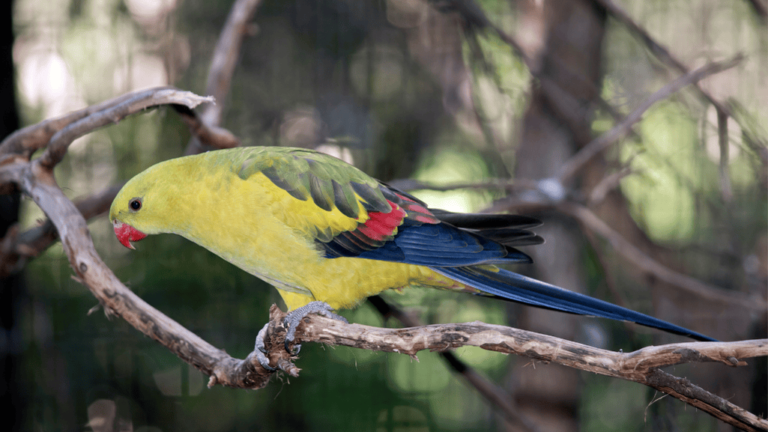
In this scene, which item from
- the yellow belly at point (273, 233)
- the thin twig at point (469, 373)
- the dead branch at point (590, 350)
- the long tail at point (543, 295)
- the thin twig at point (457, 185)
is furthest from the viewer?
the thin twig at point (457, 185)

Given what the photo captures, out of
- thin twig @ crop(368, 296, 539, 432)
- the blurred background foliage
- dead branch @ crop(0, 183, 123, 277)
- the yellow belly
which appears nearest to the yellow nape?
the yellow belly

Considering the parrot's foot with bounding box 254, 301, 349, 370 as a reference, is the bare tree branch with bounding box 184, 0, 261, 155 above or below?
above

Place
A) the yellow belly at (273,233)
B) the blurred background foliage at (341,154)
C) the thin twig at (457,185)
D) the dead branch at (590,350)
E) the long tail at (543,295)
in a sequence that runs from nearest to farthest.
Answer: the dead branch at (590,350) → the long tail at (543,295) → the yellow belly at (273,233) → the thin twig at (457,185) → the blurred background foliage at (341,154)

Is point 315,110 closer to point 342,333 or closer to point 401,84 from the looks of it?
point 401,84

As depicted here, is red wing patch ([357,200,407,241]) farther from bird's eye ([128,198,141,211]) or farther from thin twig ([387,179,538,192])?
thin twig ([387,179,538,192])

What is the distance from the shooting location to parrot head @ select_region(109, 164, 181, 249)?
1.13 meters

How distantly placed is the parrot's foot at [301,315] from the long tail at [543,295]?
0.95 feet

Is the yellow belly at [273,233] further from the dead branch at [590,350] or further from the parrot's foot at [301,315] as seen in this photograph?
the dead branch at [590,350]

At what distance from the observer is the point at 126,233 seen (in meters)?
1.20

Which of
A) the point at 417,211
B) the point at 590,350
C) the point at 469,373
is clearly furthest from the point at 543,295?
the point at 469,373

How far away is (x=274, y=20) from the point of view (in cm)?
281

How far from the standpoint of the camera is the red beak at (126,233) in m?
1.19

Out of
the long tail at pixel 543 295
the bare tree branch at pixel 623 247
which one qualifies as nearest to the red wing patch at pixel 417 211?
the long tail at pixel 543 295

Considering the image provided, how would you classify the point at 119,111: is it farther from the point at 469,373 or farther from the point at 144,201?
the point at 469,373
